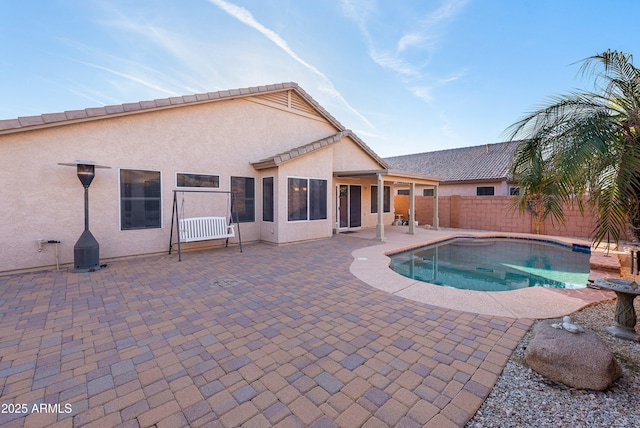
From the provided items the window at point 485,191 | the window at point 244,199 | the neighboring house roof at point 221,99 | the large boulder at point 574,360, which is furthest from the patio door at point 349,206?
the window at point 485,191

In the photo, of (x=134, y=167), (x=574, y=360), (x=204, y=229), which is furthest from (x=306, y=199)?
(x=574, y=360)

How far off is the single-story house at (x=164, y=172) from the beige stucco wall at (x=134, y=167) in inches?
0.9

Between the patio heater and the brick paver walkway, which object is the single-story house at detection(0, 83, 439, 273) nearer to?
the patio heater

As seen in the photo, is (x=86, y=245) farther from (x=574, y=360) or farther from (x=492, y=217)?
(x=492, y=217)

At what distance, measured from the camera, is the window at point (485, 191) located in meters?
20.1

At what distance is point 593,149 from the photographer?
2840mm

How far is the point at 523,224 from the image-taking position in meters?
14.2

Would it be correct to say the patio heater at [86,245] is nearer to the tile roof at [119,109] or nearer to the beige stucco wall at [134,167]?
the beige stucco wall at [134,167]

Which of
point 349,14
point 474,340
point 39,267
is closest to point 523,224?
point 349,14

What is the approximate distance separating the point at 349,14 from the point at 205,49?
5.68 meters

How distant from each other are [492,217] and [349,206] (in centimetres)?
797

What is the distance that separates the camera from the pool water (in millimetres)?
6955

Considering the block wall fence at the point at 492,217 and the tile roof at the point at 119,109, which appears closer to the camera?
the tile roof at the point at 119,109

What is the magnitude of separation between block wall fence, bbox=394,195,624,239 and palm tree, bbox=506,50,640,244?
10361mm
